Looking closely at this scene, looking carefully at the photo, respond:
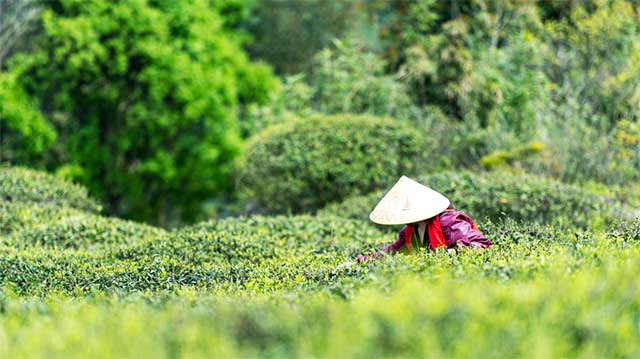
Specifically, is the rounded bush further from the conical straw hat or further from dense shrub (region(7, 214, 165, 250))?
the conical straw hat

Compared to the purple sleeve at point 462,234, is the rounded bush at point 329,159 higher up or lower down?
lower down

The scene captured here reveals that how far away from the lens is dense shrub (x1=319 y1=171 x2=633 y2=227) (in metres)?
9.20

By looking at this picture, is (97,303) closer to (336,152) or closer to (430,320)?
(430,320)

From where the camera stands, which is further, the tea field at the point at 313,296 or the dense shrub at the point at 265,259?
the dense shrub at the point at 265,259

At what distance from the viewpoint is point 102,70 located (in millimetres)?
15344

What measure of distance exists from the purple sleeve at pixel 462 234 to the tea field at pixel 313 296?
146 mm

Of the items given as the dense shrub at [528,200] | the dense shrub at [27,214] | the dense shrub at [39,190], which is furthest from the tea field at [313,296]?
the dense shrub at [39,190]

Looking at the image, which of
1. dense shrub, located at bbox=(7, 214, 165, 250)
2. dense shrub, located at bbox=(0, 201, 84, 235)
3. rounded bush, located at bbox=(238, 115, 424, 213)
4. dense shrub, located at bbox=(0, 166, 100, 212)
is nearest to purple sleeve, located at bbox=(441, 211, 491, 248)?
dense shrub, located at bbox=(7, 214, 165, 250)

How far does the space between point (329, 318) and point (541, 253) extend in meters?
2.12

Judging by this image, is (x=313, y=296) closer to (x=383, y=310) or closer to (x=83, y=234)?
(x=383, y=310)

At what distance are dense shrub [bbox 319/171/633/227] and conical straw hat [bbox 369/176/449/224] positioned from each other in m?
3.17

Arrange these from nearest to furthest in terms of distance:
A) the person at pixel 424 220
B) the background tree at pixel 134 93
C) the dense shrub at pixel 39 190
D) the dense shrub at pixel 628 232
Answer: the dense shrub at pixel 628 232, the person at pixel 424 220, the dense shrub at pixel 39 190, the background tree at pixel 134 93

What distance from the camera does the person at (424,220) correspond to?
5969 millimetres

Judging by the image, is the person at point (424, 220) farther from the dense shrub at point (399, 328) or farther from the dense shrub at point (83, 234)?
the dense shrub at point (83, 234)
